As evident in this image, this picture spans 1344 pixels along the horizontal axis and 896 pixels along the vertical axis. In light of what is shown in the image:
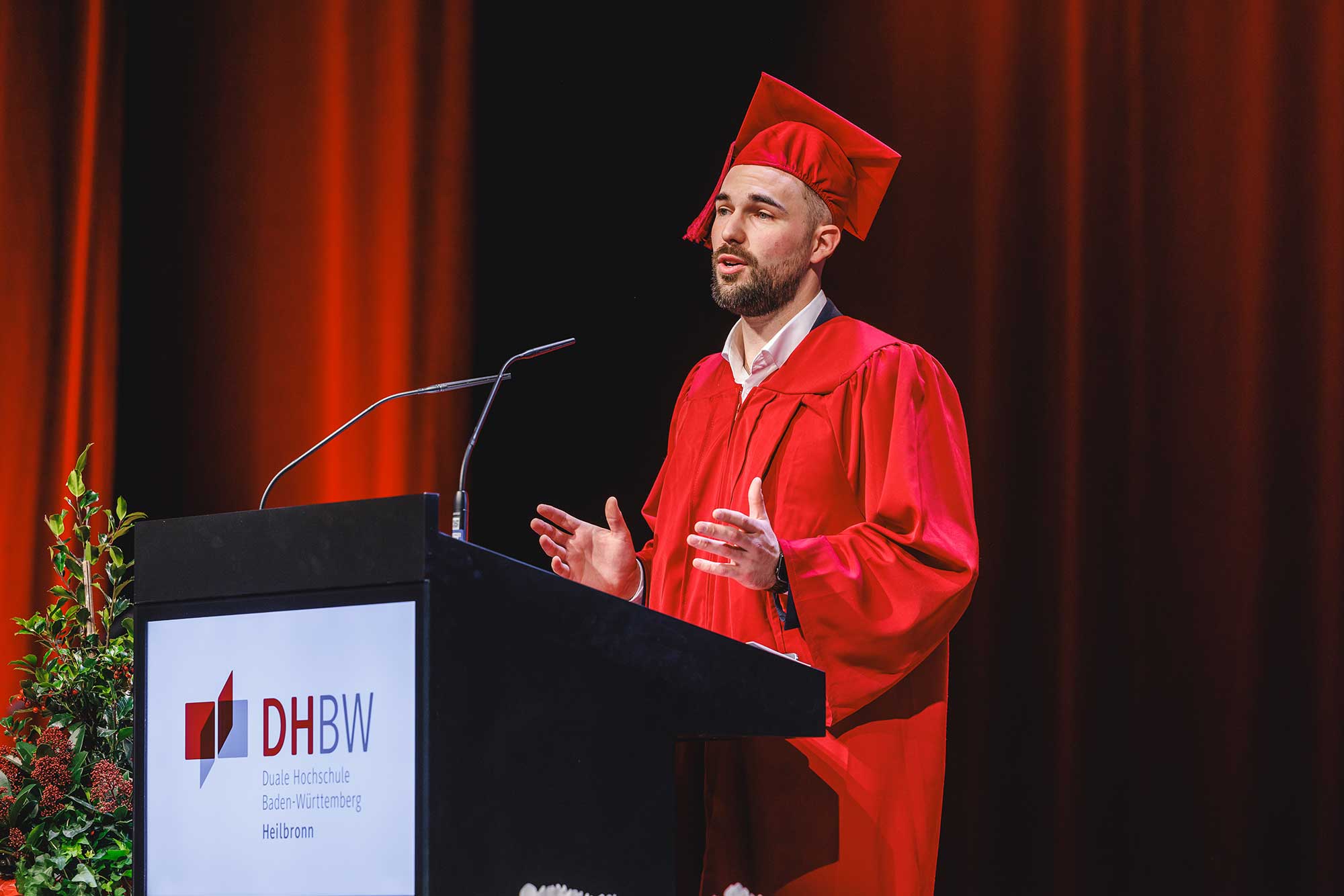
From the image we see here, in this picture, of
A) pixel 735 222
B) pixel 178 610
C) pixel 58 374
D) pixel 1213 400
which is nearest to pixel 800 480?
pixel 735 222

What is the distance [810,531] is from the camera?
2398 mm

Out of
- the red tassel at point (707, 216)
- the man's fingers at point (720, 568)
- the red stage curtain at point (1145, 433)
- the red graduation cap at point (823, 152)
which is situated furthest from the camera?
the red tassel at point (707, 216)

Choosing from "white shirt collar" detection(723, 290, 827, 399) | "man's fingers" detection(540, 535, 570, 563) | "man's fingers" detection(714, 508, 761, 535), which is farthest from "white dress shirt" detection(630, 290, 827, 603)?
"man's fingers" detection(714, 508, 761, 535)

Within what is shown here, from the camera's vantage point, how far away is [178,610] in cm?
126

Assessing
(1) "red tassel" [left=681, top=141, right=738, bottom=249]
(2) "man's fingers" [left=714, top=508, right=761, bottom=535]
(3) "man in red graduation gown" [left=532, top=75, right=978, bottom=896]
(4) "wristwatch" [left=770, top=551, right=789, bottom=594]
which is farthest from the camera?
(1) "red tassel" [left=681, top=141, right=738, bottom=249]

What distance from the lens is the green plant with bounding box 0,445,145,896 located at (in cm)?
178

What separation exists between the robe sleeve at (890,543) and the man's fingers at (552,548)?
0.39 meters

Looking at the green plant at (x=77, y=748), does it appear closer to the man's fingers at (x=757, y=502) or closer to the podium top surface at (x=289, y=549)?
the podium top surface at (x=289, y=549)

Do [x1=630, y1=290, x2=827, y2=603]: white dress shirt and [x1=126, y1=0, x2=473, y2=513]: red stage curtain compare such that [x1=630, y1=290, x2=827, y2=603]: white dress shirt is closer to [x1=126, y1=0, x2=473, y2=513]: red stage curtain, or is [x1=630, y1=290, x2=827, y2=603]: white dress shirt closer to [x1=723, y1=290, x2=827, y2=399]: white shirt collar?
[x1=723, y1=290, x2=827, y2=399]: white shirt collar

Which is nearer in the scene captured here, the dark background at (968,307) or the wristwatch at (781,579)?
the wristwatch at (781,579)

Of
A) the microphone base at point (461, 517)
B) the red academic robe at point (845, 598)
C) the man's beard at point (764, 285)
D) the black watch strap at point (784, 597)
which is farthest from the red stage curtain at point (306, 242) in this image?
the microphone base at point (461, 517)

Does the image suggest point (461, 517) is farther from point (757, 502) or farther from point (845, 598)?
point (845, 598)

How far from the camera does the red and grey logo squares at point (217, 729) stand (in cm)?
121

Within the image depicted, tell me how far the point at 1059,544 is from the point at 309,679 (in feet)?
6.35
